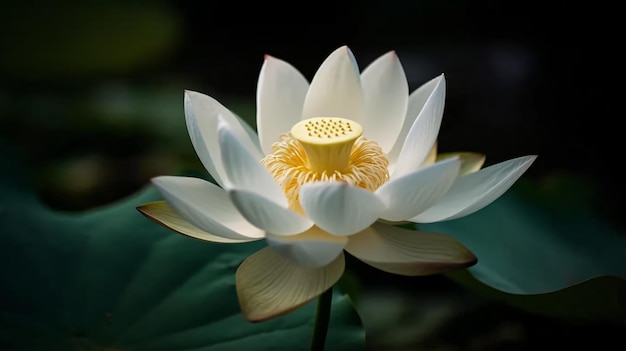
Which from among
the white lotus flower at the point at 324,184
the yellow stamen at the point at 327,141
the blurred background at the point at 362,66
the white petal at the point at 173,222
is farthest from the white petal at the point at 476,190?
the blurred background at the point at 362,66

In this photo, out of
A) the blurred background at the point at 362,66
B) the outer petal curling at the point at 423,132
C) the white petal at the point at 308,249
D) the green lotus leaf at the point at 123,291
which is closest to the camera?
the white petal at the point at 308,249

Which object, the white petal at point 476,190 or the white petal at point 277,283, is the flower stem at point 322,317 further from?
Result: the white petal at point 476,190

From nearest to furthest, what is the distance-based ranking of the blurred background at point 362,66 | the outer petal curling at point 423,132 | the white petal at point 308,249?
the white petal at point 308,249 → the outer petal curling at point 423,132 → the blurred background at point 362,66

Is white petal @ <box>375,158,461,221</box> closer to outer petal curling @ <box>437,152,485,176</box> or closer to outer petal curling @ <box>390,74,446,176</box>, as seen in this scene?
outer petal curling @ <box>390,74,446,176</box>

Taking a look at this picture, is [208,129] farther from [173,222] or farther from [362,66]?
[362,66]

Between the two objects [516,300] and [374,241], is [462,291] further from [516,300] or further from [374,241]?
[374,241]

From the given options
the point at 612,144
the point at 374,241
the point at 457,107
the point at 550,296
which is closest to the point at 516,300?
the point at 550,296

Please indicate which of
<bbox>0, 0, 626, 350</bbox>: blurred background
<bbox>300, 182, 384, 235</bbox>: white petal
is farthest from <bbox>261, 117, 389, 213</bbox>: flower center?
<bbox>0, 0, 626, 350</bbox>: blurred background

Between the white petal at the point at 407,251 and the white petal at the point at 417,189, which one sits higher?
the white petal at the point at 417,189

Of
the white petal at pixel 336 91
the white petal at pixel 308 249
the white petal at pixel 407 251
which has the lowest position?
the white petal at pixel 407 251
